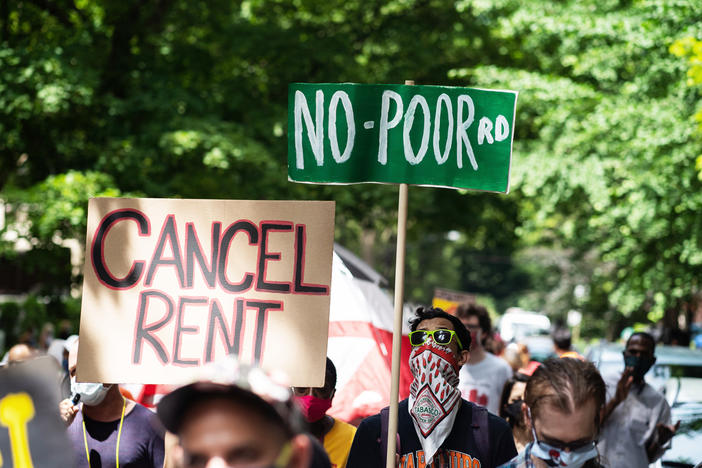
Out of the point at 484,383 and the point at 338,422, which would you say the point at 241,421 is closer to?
the point at 338,422

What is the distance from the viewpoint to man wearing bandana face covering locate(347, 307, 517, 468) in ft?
13.0

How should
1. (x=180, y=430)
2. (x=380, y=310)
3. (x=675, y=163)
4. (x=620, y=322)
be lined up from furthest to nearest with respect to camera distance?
1. (x=620, y=322)
2. (x=675, y=163)
3. (x=380, y=310)
4. (x=180, y=430)

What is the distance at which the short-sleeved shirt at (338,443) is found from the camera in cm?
464

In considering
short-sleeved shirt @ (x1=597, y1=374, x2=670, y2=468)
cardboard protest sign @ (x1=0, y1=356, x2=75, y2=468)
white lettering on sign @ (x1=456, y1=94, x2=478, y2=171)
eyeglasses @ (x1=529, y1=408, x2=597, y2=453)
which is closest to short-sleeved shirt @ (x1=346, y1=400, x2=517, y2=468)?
eyeglasses @ (x1=529, y1=408, x2=597, y2=453)

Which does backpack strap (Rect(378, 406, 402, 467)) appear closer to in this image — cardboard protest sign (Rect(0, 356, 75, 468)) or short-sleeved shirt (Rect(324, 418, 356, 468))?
short-sleeved shirt (Rect(324, 418, 356, 468))

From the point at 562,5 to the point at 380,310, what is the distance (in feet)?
32.1

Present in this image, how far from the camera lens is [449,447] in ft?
13.1

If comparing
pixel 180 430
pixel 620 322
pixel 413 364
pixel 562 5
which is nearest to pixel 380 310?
pixel 413 364

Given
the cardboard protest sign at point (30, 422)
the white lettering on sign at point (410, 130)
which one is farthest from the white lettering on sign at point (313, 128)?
the cardboard protest sign at point (30, 422)

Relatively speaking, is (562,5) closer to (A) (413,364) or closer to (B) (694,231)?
(B) (694,231)

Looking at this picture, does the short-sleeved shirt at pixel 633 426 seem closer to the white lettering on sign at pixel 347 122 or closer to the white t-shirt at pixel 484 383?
the white t-shirt at pixel 484 383

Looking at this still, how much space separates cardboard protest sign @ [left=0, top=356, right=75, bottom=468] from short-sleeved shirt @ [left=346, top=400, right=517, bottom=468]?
1709 millimetres

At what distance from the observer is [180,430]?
6.75ft

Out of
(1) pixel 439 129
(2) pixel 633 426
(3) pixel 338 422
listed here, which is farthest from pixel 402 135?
(2) pixel 633 426
